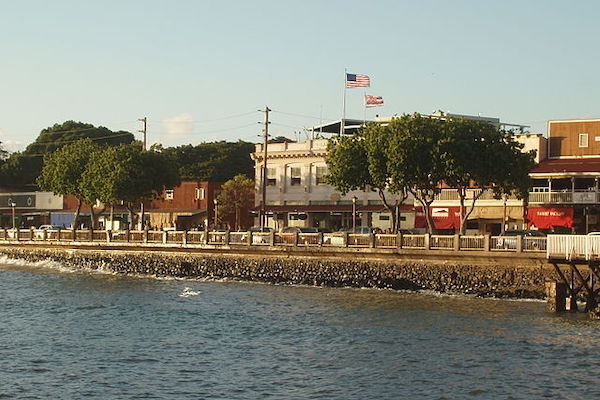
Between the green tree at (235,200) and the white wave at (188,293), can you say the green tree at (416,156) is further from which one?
the green tree at (235,200)

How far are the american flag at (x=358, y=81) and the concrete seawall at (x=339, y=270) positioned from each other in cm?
2242

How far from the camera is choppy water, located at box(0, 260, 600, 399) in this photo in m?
30.2

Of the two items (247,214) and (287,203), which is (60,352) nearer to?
(287,203)

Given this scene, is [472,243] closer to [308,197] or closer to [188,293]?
[188,293]

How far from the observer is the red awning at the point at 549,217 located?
7206 centimetres


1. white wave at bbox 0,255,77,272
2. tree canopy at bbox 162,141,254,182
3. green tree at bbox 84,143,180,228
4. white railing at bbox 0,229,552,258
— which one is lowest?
white wave at bbox 0,255,77,272

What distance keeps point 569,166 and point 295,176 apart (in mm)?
28306

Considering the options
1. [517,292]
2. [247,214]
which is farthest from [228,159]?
[517,292]

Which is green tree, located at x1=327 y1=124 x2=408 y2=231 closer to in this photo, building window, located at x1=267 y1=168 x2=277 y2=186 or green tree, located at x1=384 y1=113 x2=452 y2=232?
green tree, located at x1=384 y1=113 x2=452 y2=232

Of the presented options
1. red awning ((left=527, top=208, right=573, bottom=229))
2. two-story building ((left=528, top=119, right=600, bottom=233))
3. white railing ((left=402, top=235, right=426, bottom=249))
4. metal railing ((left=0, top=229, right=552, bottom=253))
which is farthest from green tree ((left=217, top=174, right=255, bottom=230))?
white railing ((left=402, top=235, right=426, bottom=249))

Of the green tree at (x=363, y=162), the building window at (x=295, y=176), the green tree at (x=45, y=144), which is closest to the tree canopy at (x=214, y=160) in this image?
the green tree at (x=45, y=144)

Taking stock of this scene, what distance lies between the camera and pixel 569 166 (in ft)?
245

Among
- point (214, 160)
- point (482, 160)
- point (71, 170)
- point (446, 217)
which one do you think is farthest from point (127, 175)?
point (214, 160)

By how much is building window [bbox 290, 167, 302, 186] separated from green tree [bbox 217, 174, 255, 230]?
9084 mm
